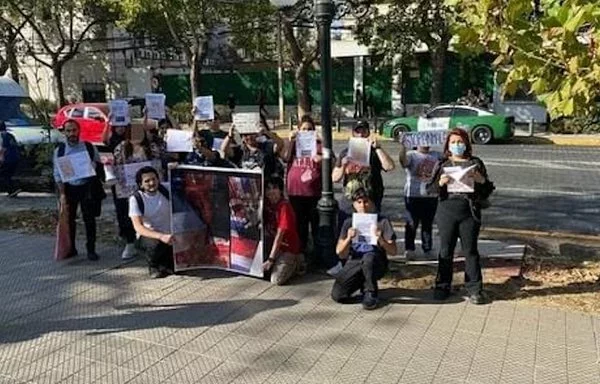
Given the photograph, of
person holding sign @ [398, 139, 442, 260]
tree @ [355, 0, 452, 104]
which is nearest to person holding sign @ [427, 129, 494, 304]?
person holding sign @ [398, 139, 442, 260]

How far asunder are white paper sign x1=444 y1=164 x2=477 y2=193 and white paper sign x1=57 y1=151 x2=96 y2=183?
148 inches

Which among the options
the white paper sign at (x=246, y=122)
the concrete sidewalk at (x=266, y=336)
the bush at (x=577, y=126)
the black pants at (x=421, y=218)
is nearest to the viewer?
the concrete sidewalk at (x=266, y=336)

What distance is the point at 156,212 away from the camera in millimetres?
5926

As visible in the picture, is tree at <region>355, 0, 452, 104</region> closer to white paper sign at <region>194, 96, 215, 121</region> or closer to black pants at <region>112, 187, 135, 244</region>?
white paper sign at <region>194, 96, 215, 121</region>

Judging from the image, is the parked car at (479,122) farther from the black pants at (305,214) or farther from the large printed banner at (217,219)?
the large printed banner at (217,219)

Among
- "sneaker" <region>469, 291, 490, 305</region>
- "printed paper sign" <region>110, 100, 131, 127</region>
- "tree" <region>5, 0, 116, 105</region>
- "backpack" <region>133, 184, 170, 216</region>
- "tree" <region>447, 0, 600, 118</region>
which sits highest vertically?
"tree" <region>5, 0, 116, 105</region>

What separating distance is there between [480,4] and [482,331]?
7.91 ft

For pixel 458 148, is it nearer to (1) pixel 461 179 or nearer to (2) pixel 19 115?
(1) pixel 461 179

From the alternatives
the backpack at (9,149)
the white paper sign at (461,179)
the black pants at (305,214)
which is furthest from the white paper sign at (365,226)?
the backpack at (9,149)

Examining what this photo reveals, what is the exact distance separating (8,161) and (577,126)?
17767 millimetres

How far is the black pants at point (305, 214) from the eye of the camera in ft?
19.9

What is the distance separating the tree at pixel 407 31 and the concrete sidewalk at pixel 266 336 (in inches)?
643

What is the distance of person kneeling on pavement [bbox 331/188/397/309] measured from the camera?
5.02m

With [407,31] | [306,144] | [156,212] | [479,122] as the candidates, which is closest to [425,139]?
[306,144]
